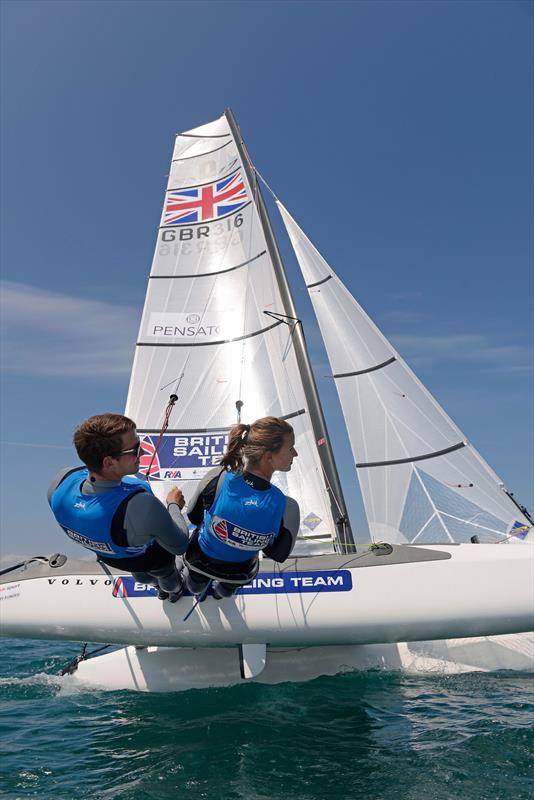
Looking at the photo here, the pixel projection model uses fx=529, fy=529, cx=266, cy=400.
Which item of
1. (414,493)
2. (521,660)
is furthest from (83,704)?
(521,660)

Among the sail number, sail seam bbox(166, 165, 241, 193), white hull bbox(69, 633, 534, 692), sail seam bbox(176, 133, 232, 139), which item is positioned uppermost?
sail seam bbox(176, 133, 232, 139)

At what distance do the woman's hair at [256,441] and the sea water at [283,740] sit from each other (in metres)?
1.97

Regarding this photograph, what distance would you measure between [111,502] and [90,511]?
16 cm

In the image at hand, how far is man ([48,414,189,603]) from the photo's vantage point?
3078mm

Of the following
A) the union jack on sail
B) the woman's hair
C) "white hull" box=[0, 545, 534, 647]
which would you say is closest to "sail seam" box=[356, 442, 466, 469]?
"white hull" box=[0, 545, 534, 647]

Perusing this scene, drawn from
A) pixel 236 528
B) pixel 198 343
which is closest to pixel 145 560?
pixel 236 528

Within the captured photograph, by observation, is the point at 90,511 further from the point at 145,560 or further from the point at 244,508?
the point at 244,508

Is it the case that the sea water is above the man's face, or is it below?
below

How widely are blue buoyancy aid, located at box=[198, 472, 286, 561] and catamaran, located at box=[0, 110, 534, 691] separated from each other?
141 cm

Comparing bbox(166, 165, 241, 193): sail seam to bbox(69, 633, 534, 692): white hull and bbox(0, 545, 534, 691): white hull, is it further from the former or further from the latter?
bbox(69, 633, 534, 692): white hull

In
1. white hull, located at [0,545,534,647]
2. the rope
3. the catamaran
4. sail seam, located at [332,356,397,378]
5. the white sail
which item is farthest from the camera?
the rope

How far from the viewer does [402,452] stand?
6270mm

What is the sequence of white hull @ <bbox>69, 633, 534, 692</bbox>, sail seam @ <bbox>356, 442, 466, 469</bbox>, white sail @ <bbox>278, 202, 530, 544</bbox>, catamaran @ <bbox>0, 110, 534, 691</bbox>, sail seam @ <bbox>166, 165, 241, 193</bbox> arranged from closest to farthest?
catamaran @ <bbox>0, 110, 534, 691</bbox> → white hull @ <bbox>69, 633, 534, 692</bbox> → white sail @ <bbox>278, 202, 530, 544</bbox> → sail seam @ <bbox>356, 442, 466, 469</bbox> → sail seam @ <bbox>166, 165, 241, 193</bbox>

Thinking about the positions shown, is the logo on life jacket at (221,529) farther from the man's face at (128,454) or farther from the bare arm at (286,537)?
the man's face at (128,454)
